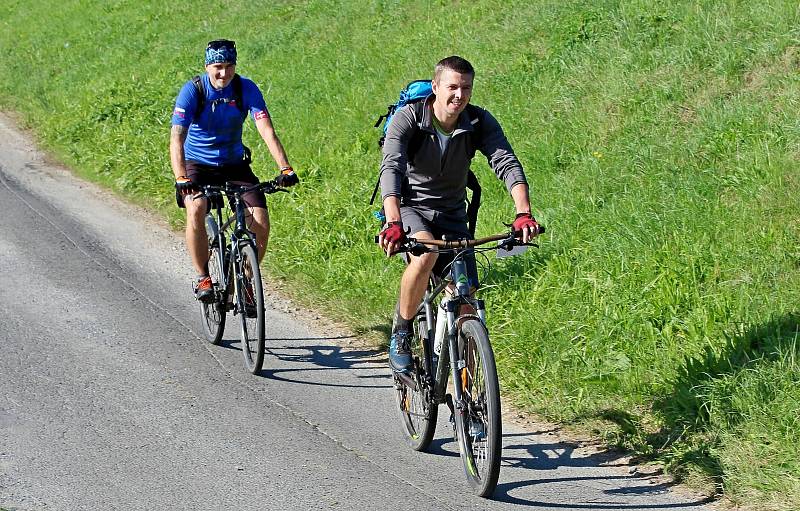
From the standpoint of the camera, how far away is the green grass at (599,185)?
245 inches

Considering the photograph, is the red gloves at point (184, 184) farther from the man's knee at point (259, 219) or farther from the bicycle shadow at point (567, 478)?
the bicycle shadow at point (567, 478)

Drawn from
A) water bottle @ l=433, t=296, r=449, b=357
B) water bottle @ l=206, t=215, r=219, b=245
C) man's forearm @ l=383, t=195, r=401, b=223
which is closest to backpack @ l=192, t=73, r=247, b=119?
water bottle @ l=206, t=215, r=219, b=245

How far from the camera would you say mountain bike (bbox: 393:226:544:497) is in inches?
204

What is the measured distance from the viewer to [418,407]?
244 inches

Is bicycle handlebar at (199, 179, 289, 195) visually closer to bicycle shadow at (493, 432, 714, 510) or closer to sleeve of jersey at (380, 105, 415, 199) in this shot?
sleeve of jersey at (380, 105, 415, 199)

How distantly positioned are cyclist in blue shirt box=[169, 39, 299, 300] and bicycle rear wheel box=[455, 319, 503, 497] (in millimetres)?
2781

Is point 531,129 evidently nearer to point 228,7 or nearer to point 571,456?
point 571,456

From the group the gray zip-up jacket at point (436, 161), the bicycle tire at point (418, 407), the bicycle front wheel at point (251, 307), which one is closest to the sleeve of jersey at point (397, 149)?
the gray zip-up jacket at point (436, 161)

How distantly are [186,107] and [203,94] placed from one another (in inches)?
7.0

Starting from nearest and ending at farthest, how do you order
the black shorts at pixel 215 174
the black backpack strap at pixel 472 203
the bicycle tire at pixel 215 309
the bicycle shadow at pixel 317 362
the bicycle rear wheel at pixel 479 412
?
the bicycle rear wheel at pixel 479 412, the black backpack strap at pixel 472 203, the bicycle shadow at pixel 317 362, the bicycle tire at pixel 215 309, the black shorts at pixel 215 174

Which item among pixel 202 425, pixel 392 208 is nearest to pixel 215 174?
pixel 202 425

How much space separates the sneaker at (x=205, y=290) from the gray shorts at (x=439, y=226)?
8.90 feet

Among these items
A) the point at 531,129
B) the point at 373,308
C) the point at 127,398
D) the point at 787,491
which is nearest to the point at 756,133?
the point at 531,129

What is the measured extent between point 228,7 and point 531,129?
1134cm
